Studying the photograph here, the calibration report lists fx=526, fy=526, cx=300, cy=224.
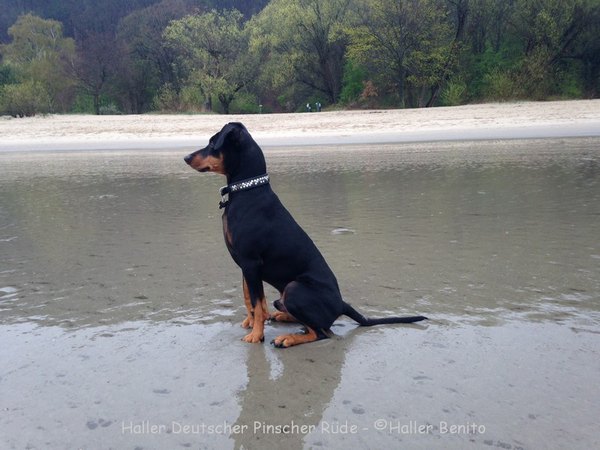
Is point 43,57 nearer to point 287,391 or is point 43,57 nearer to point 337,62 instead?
point 337,62

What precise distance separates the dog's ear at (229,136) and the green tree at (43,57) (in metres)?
30.1

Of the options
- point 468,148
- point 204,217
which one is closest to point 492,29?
point 468,148

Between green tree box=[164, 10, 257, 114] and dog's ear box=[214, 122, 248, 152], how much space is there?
124 feet

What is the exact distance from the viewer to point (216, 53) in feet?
133

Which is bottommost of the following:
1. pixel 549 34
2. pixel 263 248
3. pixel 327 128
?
pixel 263 248

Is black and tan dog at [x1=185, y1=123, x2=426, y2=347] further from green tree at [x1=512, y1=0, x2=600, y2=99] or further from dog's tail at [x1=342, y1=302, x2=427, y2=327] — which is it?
green tree at [x1=512, y1=0, x2=600, y2=99]

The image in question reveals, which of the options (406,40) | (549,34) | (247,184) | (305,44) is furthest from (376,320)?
(305,44)

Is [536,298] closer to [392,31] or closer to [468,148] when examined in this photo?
[468,148]

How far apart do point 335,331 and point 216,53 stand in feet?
133

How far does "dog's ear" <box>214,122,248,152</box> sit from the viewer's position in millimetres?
3197

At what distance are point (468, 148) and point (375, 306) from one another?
12289 millimetres

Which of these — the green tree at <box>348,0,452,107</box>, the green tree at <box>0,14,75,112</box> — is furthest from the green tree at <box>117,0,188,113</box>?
the green tree at <box>348,0,452,107</box>

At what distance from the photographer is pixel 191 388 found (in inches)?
105

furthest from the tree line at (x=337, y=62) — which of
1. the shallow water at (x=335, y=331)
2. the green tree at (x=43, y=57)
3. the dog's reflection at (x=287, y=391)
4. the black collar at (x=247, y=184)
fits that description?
the dog's reflection at (x=287, y=391)
